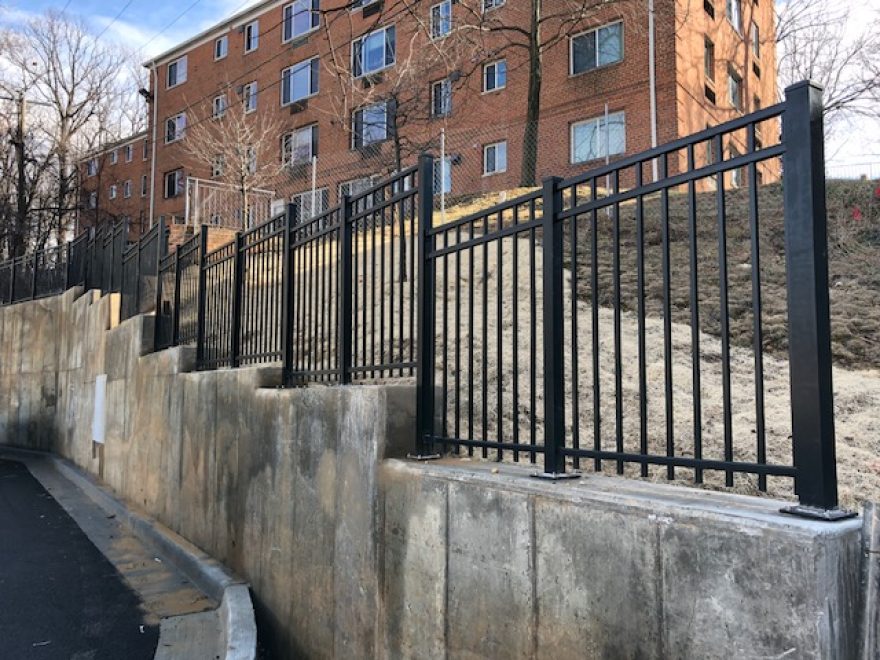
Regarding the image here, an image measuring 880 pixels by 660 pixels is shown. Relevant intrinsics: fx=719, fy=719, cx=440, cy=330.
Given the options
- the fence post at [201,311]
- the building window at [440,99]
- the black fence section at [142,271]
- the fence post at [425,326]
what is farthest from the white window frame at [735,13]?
the fence post at [425,326]

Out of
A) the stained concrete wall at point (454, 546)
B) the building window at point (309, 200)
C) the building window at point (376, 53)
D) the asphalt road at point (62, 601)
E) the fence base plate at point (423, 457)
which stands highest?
the building window at point (376, 53)

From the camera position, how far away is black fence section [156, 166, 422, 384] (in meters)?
4.60

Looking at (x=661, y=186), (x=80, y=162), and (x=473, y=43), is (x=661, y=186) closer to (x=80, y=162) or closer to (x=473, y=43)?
(x=473, y=43)

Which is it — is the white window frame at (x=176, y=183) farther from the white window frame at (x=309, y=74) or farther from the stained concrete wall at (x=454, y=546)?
the stained concrete wall at (x=454, y=546)

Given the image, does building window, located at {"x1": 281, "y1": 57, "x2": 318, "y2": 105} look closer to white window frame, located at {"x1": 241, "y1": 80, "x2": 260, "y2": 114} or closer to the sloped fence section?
white window frame, located at {"x1": 241, "y1": 80, "x2": 260, "y2": 114}

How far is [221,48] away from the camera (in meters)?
34.8

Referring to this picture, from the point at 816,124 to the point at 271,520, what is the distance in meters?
4.47

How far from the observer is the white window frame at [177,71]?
3653 cm

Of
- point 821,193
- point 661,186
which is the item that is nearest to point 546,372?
point 661,186

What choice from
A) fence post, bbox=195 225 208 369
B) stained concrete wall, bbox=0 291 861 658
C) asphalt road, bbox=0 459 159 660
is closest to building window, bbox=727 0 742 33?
fence post, bbox=195 225 208 369

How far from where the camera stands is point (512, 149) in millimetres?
21875

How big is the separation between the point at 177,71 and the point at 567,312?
35318mm

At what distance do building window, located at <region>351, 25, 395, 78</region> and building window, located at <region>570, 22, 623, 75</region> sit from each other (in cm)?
Result: 727

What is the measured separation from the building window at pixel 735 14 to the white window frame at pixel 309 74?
51.8 ft
